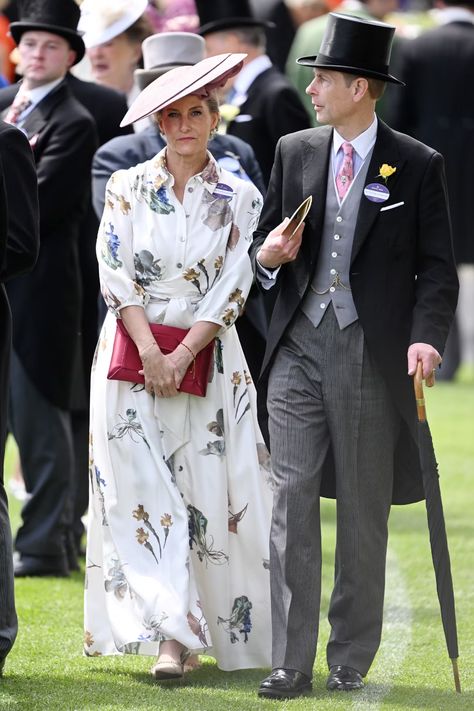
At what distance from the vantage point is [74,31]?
7.58 metres

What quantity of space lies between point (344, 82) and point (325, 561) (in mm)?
2975

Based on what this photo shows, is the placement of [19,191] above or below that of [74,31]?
below

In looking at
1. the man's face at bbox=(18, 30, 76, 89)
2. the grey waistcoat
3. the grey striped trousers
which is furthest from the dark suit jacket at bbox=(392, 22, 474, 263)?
the grey striped trousers

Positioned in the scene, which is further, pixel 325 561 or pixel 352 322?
pixel 325 561

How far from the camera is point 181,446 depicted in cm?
588

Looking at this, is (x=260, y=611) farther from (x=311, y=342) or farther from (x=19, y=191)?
(x=19, y=191)

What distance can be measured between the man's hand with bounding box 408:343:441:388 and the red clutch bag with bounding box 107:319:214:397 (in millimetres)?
768

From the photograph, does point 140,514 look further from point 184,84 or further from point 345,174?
point 184,84

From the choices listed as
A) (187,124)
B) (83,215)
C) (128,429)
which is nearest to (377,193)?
(187,124)

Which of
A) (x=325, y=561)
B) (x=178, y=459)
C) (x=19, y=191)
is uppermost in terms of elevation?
(x=19, y=191)

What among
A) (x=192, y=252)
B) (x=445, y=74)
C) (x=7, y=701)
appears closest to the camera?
(x=7, y=701)

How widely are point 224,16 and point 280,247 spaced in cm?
380

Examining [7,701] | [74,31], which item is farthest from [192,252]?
[74,31]

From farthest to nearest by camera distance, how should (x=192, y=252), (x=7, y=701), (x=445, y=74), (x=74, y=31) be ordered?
(x=445, y=74), (x=74, y=31), (x=192, y=252), (x=7, y=701)
